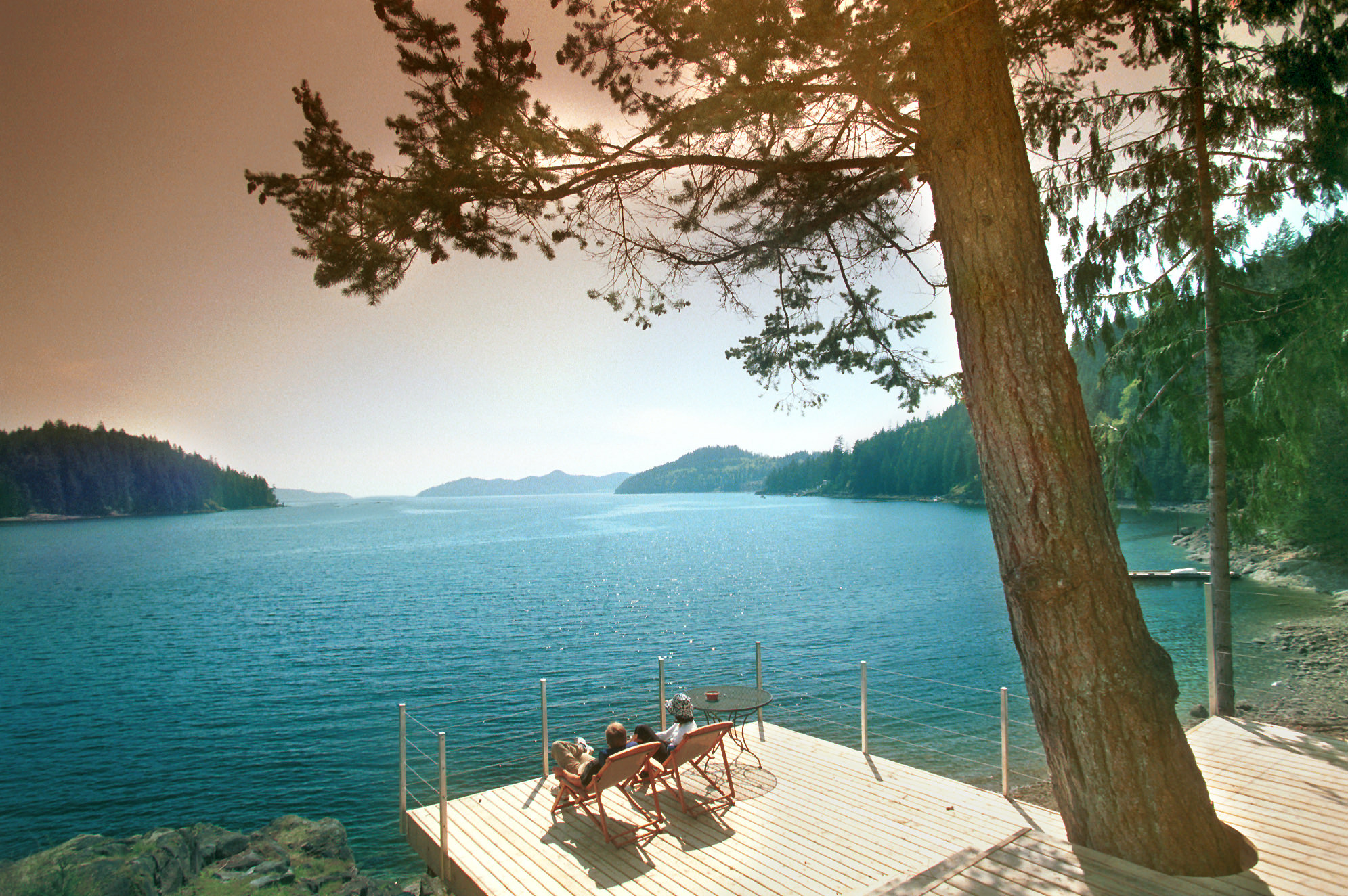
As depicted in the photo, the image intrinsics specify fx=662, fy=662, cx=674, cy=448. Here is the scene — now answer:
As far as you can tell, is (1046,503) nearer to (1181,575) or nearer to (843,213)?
(843,213)

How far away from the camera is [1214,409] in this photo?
6.22 m

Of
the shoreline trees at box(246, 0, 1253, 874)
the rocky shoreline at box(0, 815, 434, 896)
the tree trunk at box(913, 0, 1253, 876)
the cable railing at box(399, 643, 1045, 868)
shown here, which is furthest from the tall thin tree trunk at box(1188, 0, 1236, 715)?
the rocky shoreline at box(0, 815, 434, 896)

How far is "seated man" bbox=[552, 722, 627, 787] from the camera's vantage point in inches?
177

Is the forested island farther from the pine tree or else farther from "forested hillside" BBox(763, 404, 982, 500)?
"forested hillside" BBox(763, 404, 982, 500)

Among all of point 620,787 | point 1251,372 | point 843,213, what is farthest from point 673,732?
point 1251,372

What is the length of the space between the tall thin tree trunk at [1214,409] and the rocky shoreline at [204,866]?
24.4 feet

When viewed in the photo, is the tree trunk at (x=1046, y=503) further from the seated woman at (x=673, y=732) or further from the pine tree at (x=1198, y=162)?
the pine tree at (x=1198, y=162)

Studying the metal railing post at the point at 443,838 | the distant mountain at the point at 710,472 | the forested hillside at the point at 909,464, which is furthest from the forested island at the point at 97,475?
the distant mountain at the point at 710,472

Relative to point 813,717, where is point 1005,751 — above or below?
above

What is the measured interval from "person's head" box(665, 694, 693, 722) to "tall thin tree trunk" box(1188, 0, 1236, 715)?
457 centimetres

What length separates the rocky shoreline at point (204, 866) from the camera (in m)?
6.83

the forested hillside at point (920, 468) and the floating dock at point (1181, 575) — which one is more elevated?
the forested hillside at point (920, 468)

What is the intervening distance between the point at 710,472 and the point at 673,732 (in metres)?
176

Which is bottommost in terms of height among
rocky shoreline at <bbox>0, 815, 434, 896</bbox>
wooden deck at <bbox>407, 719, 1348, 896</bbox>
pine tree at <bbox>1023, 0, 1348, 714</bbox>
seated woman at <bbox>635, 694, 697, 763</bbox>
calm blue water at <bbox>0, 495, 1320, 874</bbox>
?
calm blue water at <bbox>0, 495, 1320, 874</bbox>
